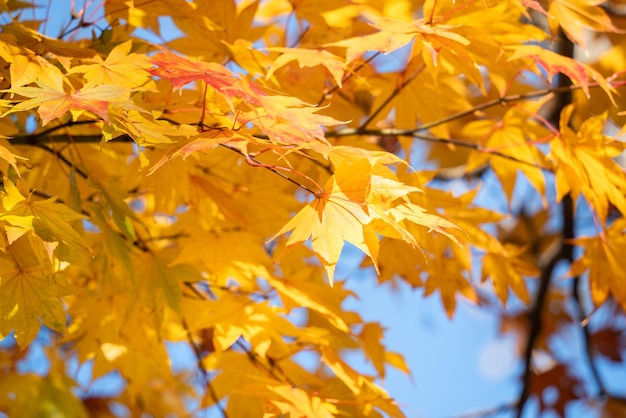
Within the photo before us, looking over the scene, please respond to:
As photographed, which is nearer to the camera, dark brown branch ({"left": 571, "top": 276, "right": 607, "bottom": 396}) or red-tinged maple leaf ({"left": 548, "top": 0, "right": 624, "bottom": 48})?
red-tinged maple leaf ({"left": 548, "top": 0, "right": 624, "bottom": 48})

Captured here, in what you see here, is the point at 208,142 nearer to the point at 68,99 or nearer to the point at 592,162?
the point at 68,99

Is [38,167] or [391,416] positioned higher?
[38,167]

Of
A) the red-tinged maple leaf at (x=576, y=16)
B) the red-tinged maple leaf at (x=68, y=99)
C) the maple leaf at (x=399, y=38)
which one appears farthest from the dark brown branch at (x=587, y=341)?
the red-tinged maple leaf at (x=68, y=99)

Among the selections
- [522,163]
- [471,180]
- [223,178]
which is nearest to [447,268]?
[522,163]

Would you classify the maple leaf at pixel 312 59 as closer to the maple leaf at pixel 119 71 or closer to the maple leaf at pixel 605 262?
the maple leaf at pixel 119 71

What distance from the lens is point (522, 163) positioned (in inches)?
52.7

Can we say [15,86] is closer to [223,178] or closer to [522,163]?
[223,178]

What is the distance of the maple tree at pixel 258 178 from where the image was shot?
0.91 metres

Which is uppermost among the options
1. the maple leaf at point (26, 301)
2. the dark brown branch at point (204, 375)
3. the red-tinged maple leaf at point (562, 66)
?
the red-tinged maple leaf at point (562, 66)

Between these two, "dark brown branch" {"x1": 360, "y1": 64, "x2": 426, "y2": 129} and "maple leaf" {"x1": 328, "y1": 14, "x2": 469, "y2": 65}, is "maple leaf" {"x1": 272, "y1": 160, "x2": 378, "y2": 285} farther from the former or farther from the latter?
"dark brown branch" {"x1": 360, "y1": 64, "x2": 426, "y2": 129}

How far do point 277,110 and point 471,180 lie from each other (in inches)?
69.9

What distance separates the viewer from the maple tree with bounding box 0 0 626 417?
0.91 meters

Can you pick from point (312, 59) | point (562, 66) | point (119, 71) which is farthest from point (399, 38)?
point (119, 71)

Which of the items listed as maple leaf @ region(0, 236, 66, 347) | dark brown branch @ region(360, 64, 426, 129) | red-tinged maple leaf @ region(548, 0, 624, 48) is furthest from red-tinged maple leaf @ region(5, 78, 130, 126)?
red-tinged maple leaf @ region(548, 0, 624, 48)
